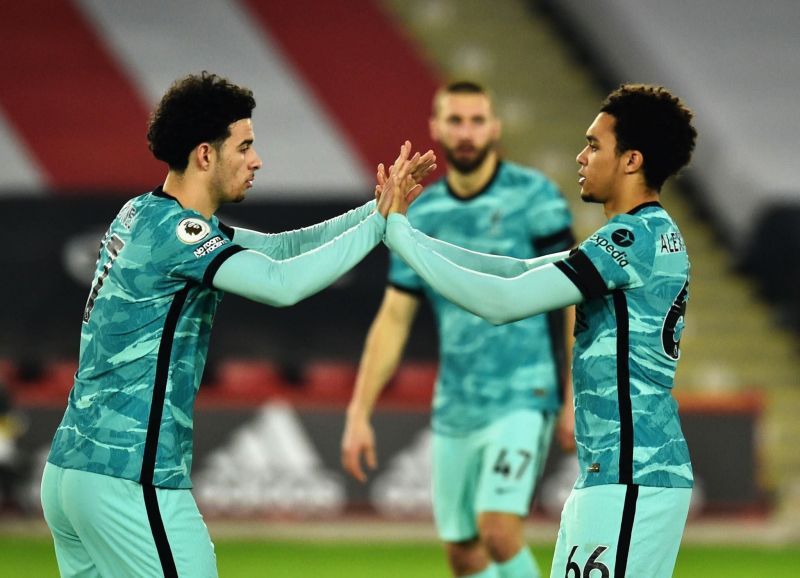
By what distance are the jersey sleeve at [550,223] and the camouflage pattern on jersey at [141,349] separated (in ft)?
7.25

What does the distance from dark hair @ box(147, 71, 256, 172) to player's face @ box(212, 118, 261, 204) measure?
0.03 m

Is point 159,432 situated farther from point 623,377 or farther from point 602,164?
point 602,164

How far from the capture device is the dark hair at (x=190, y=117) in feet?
13.3

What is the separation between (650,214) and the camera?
4008 mm

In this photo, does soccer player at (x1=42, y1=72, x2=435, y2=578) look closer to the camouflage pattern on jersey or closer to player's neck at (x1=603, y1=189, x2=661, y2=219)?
the camouflage pattern on jersey

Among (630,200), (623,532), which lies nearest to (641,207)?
(630,200)

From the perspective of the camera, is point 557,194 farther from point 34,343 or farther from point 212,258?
point 34,343

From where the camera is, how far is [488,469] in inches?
227

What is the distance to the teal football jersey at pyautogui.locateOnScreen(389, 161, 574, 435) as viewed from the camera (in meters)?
5.88

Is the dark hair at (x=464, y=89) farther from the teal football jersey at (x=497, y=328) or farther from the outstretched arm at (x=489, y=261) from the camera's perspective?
the outstretched arm at (x=489, y=261)

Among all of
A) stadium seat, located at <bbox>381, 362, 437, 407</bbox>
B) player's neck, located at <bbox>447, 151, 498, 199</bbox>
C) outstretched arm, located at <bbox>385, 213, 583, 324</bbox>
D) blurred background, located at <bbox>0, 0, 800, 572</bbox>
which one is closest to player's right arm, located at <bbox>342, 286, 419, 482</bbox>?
player's neck, located at <bbox>447, 151, 498, 199</bbox>

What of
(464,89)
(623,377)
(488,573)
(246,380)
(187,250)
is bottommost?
(488,573)

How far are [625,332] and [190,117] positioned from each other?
1382 millimetres

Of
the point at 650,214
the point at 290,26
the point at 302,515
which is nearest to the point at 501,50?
the point at 290,26
